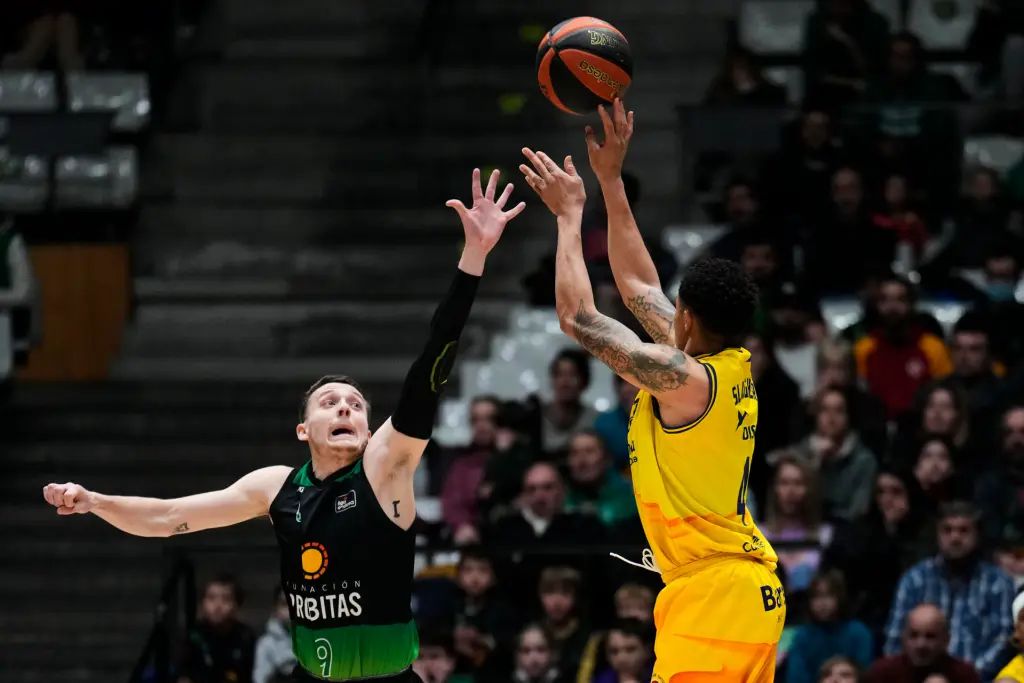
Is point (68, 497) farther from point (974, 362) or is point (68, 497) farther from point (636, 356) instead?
point (974, 362)

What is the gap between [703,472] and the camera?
698 centimetres

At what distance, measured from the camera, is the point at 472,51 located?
Answer: 17234 mm

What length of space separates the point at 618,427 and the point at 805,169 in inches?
112

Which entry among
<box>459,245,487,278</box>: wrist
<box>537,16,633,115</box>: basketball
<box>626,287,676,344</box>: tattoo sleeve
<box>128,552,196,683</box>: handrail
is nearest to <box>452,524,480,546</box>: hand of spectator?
<box>128,552,196,683</box>: handrail

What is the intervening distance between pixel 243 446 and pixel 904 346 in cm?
461

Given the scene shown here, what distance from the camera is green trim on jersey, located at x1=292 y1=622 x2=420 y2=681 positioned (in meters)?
7.04

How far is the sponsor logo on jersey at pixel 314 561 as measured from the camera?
7062mm

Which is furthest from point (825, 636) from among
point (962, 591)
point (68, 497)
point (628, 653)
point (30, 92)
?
point (30, 92)

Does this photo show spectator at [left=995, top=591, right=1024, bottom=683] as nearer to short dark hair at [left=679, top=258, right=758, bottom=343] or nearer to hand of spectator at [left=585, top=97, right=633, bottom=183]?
short dark hair at [left=679, top=258, right=758, bottom=343]

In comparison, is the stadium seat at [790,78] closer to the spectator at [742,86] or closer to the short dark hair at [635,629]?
the spectator at [742,86]

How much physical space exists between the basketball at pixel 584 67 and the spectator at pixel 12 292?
7.55 metres

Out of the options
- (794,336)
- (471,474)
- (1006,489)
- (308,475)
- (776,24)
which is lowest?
(471,474)

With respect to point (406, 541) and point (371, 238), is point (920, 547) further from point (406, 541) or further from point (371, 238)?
point (371, 238)

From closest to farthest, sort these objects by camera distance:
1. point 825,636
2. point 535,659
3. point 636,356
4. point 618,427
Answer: point 636,356 → point 825,636 → point 535,659 → point 618,427
